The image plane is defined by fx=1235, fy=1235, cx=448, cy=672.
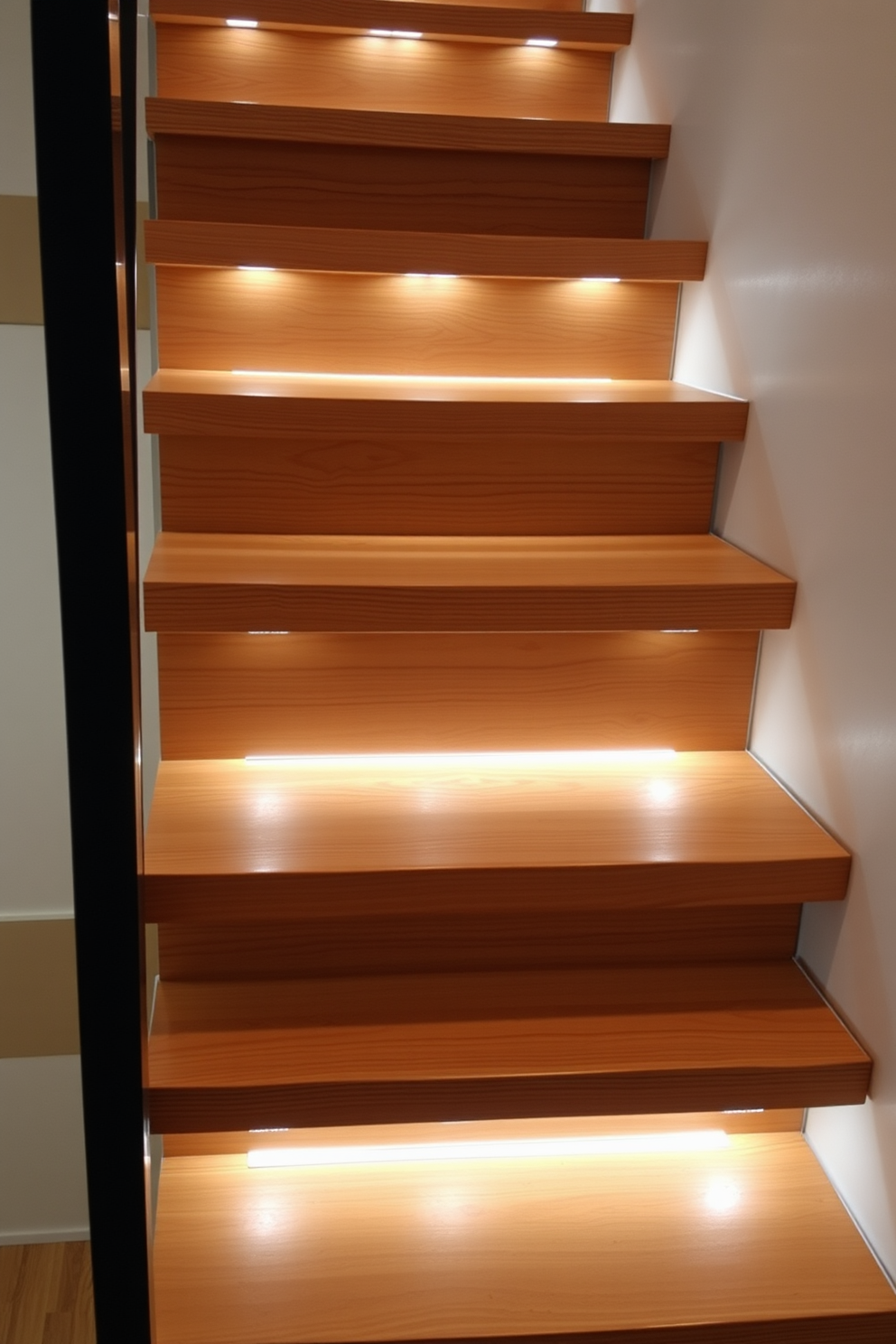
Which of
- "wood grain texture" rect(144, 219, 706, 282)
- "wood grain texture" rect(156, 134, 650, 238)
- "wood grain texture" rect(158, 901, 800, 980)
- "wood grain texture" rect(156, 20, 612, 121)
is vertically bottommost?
"wood grain texture" rect(158, 901, 800, 980)

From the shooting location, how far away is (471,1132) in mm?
1619

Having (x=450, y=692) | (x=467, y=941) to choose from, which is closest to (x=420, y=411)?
(x=450, y=692)

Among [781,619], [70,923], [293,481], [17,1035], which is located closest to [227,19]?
[293,481]

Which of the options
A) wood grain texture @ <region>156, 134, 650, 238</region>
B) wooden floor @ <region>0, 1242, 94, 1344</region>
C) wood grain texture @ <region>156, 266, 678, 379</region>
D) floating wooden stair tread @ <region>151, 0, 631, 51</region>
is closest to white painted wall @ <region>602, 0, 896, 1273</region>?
wood grain texture @ <region>156, 266, 678, 379</region>

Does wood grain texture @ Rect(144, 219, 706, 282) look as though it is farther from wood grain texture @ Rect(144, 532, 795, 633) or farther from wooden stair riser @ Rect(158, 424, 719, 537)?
wood grain texture @ Rect(144, 532, 795, 633)

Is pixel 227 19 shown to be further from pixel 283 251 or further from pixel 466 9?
pixel 283 251

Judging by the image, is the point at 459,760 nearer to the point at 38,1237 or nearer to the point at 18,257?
the point at 18,257

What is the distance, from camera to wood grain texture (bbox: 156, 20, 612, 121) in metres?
2.29

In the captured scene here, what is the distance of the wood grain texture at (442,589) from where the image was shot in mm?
1546

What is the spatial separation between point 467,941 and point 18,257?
2431mm

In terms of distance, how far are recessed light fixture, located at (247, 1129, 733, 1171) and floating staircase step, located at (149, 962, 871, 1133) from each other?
0.21m

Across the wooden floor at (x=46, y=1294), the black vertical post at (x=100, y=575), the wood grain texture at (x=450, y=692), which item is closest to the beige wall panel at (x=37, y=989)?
the wooden floor at (x=46, y=1294)

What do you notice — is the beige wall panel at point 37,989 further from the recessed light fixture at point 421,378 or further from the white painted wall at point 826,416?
the white painted wall at point 826,416

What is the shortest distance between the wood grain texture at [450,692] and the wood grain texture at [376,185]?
829 mm
